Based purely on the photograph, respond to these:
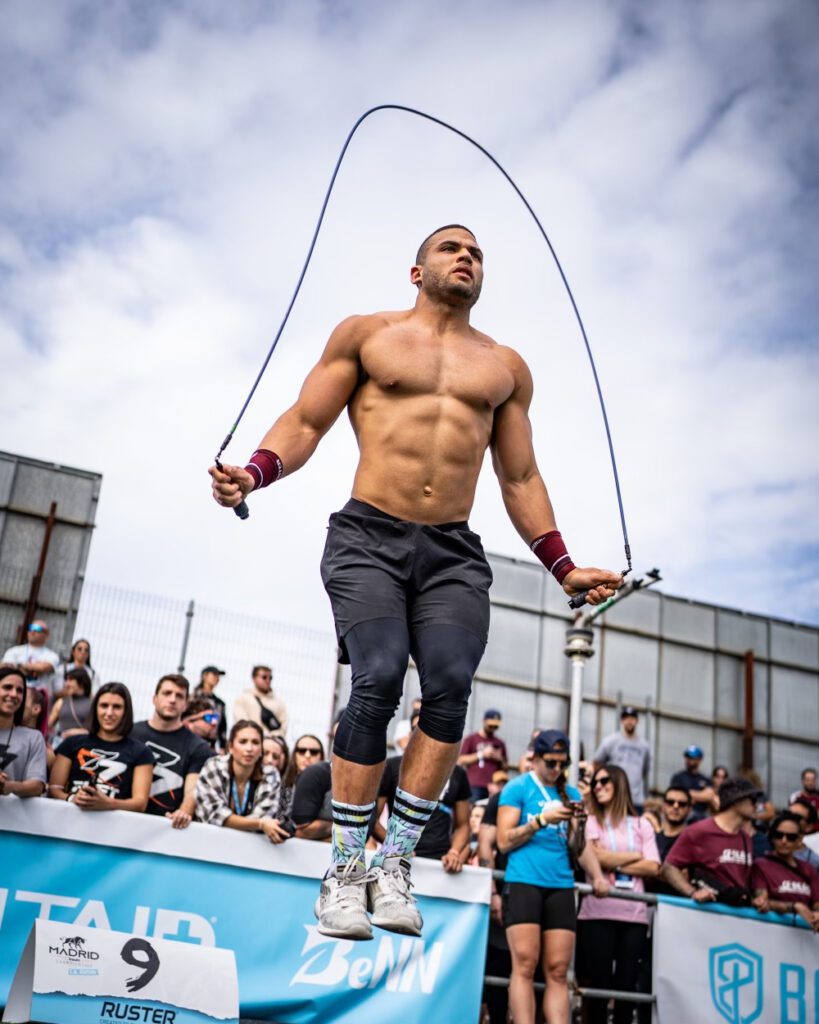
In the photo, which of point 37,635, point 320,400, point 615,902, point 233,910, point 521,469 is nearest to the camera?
point 320,400

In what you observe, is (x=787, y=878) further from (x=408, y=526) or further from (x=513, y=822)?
(x=408, y=526)

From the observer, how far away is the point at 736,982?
8.23 meters

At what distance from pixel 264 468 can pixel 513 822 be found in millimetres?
4566

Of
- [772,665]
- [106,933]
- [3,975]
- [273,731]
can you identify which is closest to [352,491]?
[106,933]

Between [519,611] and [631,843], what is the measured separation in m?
12.4

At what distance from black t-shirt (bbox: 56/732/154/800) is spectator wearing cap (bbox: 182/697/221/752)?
2961mm

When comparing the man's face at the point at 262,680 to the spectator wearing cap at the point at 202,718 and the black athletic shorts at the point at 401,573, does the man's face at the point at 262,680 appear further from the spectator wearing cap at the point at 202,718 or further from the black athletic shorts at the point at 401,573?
the black athletic shorts at the point at 401,573

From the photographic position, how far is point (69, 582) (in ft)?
55.0

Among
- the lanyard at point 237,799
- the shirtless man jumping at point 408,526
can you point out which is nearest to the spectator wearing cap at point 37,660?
the lanyard at point 237,799

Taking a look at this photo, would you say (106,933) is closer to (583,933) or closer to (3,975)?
(3,975)

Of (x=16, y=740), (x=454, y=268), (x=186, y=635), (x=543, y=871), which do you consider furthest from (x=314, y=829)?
(x=186, y=635)

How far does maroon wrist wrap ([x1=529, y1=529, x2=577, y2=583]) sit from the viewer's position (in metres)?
4.77

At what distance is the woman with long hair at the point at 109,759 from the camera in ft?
24.1

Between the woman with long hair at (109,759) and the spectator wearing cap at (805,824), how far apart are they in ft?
18.2
